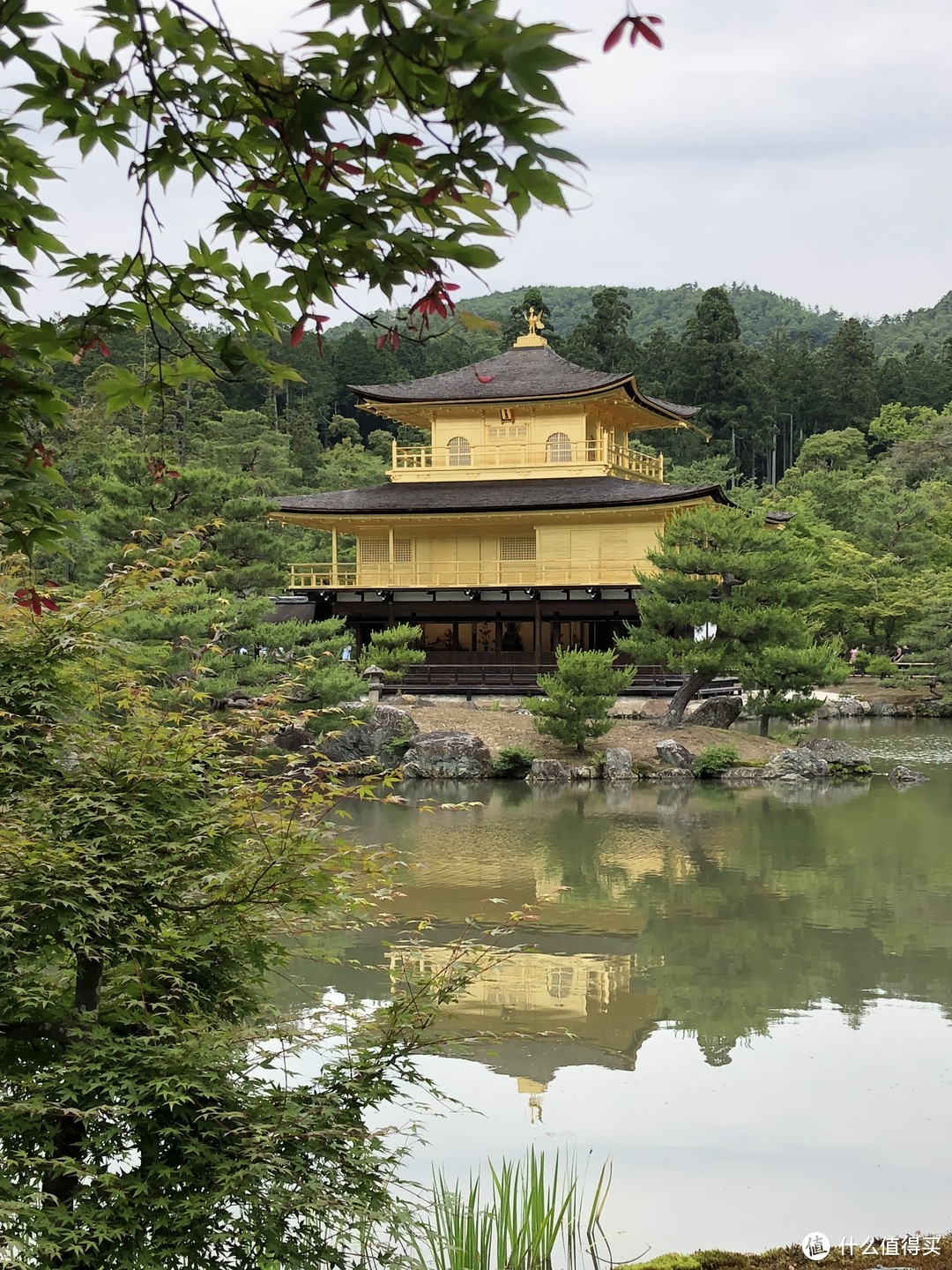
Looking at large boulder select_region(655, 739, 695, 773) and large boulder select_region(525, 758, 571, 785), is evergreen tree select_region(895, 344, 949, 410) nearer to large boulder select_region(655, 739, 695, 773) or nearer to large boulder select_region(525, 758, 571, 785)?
large boulder select_region(655, 739, 695, 773)

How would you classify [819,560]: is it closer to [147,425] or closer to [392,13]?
[147,425]

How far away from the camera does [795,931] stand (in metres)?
9.79

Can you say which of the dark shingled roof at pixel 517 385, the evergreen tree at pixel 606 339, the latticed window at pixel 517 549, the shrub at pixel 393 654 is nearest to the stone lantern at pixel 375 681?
the shrub at pixel 393 654

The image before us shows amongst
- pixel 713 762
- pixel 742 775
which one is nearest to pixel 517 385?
pixel 713 762

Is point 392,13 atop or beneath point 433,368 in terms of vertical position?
beneath

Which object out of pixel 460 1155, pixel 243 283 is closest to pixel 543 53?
pixel 243 283

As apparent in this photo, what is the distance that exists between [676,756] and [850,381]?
4373 centimetres

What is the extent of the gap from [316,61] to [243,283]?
663 millimetres

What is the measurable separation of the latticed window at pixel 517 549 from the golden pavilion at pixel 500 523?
27mm

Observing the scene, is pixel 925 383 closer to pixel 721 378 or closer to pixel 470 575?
pixel 721 378

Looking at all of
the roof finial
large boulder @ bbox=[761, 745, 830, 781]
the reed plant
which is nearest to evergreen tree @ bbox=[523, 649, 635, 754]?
large boulder @ bbox=[761, 745, 830, 781]

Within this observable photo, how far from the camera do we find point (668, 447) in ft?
178

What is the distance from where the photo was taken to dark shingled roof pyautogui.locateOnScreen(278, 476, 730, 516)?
24.8 meters

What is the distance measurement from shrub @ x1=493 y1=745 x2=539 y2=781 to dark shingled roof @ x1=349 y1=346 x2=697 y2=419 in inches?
397
